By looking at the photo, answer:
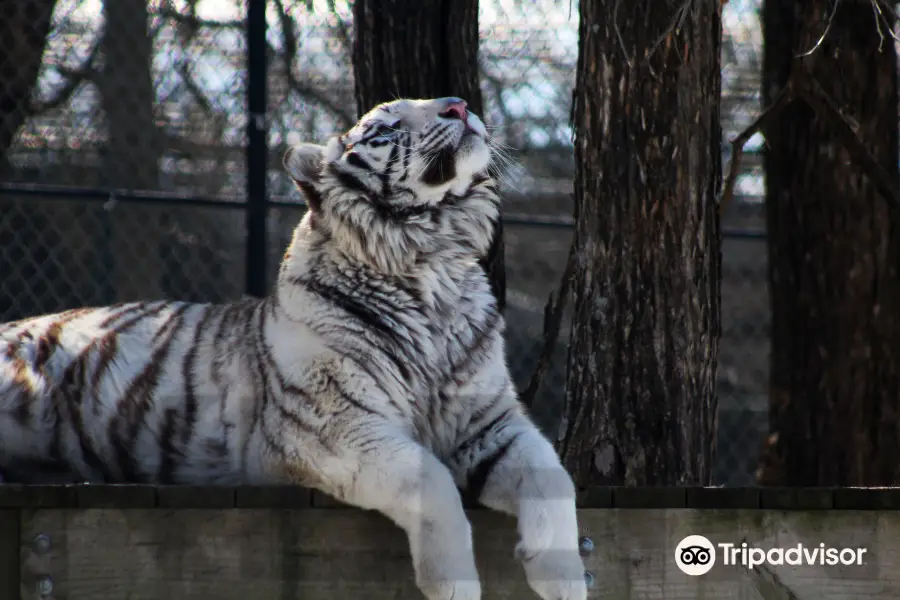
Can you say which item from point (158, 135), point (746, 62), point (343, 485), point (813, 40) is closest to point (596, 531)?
point (343, 485)

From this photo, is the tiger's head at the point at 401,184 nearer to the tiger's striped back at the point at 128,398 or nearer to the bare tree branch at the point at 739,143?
the tiger's striped back at the point at 128,398

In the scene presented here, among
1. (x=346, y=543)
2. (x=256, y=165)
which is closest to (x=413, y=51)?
(x=256, y=165)

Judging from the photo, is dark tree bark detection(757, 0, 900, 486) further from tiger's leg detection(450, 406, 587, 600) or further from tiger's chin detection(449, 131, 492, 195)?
tiger's leg detection(450, 406, 587, 600)

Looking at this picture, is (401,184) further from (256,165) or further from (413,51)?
(256,165)

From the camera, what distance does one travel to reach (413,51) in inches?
163

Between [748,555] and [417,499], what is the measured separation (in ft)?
2.51

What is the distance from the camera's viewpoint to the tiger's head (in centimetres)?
314

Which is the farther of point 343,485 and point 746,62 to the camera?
point 746,62

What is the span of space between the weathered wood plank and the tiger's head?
2.44ft

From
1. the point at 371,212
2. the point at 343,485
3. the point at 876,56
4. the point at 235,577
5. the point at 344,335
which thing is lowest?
the point at 235,577

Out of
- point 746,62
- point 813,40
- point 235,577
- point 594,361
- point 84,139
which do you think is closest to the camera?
point 235,577

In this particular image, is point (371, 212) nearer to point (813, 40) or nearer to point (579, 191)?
point (579, 191)

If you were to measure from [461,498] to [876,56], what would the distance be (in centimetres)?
291

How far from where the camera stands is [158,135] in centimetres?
546
